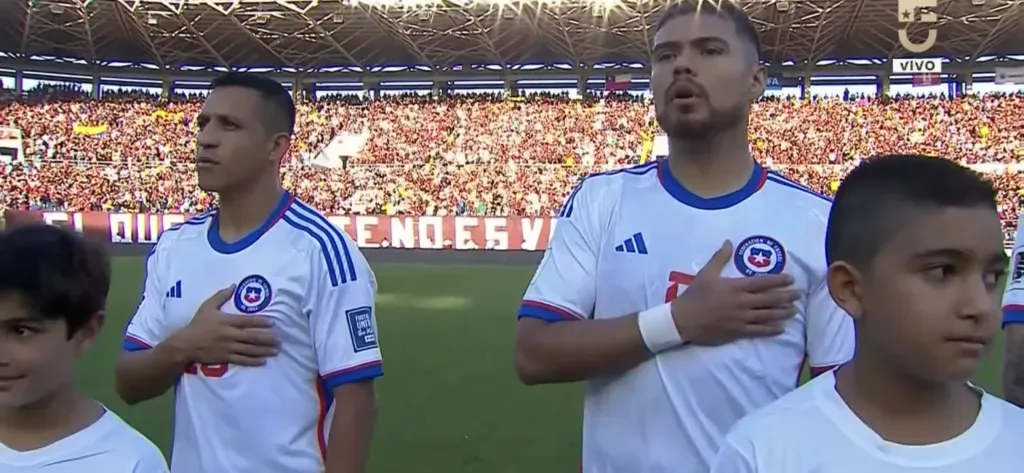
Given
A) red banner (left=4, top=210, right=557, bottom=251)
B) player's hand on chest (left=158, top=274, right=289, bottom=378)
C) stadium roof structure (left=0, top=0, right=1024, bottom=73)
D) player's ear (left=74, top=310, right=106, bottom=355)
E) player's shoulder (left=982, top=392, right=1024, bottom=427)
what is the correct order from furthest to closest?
stadium roof structure (left=0, top=0, right=1024, bottom=73), red banner (left=4, top=210, right=557, bottom=251), player's hand on chest (left=158, top=274, right=289, bottom=378), player's ear (left=74, top=310, right=106, bottom=355), player's shoulder (left=982, top=392, right=1024, bottom=427)

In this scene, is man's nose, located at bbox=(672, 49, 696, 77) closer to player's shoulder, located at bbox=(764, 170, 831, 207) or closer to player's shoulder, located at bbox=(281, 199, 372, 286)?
player's shoulder, located at bbox=(764, 170, 831, 207)

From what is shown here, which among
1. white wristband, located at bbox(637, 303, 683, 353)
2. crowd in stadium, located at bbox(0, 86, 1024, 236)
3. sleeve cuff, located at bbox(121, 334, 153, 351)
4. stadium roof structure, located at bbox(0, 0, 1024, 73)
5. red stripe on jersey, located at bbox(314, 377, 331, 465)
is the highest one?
stadium roof structure, located at bbox(0, 0, 1024, 73)

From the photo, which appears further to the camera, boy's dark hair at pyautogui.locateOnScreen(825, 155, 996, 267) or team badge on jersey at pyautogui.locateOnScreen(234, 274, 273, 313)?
team badge on jersey at pyautogui.locateOnScreen(234, 274, 273, 313)

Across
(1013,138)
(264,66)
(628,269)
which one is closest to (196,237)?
(628,269)

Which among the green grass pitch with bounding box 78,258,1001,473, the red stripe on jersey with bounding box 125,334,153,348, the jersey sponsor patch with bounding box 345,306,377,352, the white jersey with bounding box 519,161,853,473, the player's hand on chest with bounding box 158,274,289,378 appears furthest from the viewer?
the green grass pitch with bounding box 78,258,1001,473

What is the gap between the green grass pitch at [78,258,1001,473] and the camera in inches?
218

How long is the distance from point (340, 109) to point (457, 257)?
1685 centimetres

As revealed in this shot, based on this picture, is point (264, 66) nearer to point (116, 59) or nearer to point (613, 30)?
point (116, 59)

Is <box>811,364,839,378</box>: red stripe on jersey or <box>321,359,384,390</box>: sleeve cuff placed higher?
<box>811,364,839,378</box>: red stripe on jersey

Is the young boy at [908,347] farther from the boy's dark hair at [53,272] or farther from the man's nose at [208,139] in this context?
the man's nose at [208,139]

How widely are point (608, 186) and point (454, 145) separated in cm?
3233

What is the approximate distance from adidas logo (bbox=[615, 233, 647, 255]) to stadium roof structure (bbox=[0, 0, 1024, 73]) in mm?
27800

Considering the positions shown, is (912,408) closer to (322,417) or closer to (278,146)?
(322,417)

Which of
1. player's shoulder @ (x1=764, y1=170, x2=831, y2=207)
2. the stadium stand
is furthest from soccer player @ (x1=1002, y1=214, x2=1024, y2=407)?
the stadium stand
